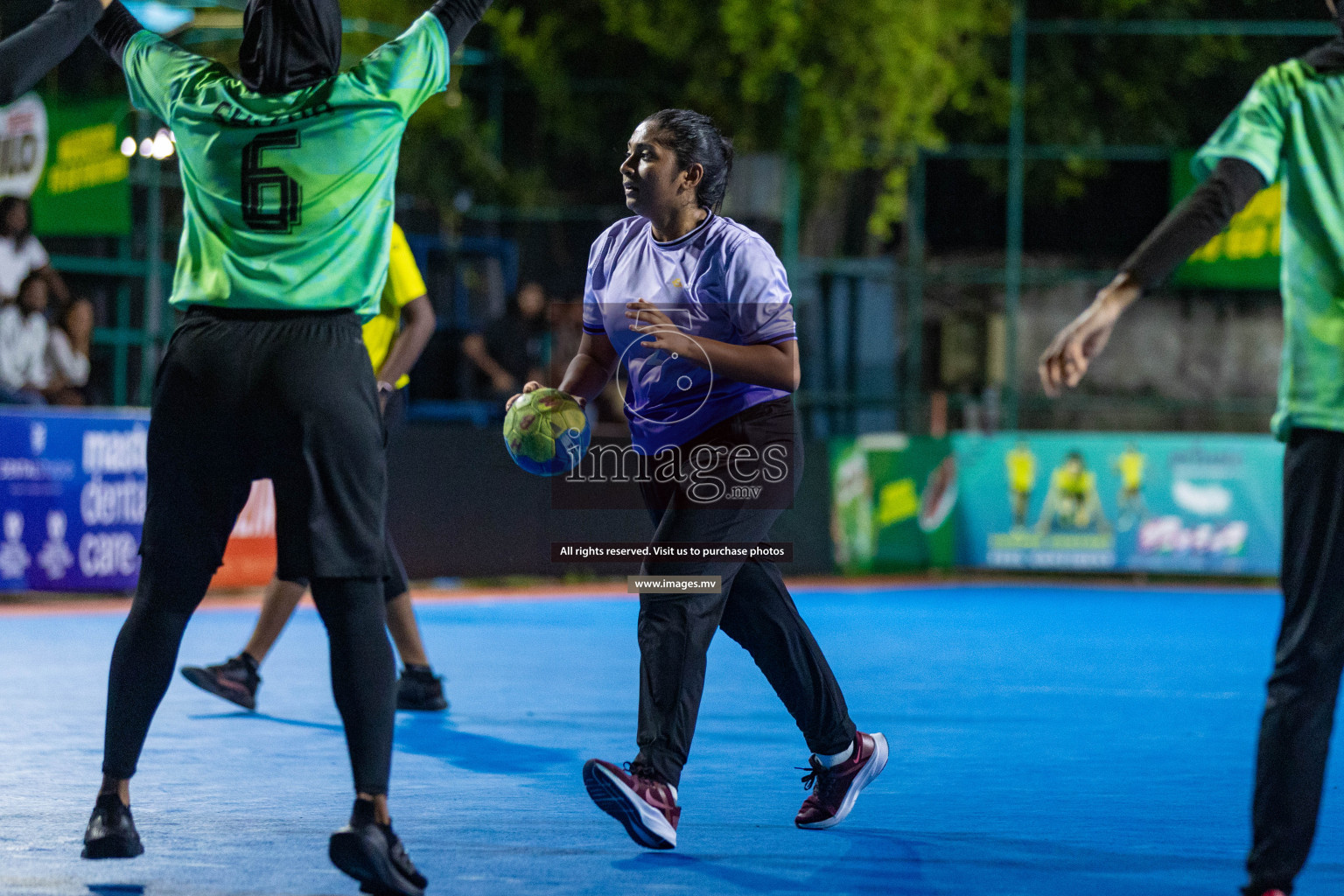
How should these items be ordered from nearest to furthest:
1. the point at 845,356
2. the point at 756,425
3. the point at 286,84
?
the point at 286,84 → the point at 756,425 → the point at 845,356

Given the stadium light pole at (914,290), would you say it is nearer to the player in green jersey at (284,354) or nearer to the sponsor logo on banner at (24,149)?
the sponsor logo on banner at (24,149)

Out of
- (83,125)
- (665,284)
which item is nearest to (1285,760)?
(665,284)

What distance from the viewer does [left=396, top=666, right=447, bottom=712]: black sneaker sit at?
716 cm

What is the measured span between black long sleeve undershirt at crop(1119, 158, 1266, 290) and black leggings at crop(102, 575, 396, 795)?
1839mm

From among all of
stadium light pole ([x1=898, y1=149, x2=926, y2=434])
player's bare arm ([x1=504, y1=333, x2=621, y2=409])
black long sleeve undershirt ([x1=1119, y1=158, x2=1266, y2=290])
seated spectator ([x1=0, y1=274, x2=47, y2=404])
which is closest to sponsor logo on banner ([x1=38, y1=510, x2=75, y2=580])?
seated spectator ([x1=0, y1=274, x2=47, y2=404])

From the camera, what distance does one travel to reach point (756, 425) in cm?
A: 463

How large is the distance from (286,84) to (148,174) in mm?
12727

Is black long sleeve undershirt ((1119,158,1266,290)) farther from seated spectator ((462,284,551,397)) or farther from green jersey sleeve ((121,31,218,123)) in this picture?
seated spectator ((462,284,551,397))

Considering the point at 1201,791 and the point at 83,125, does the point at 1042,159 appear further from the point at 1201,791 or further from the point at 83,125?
the point at 1201,791

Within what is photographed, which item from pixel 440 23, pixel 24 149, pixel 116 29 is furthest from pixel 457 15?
pixel 24 149

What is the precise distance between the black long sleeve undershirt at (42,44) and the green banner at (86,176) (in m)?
10.8

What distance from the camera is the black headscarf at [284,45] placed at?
3.93m

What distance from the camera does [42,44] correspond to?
153 inches

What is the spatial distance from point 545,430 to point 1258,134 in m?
1.94
